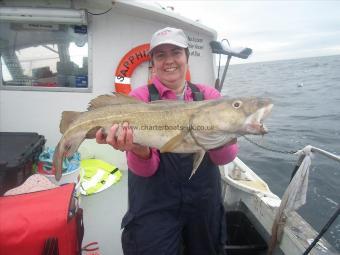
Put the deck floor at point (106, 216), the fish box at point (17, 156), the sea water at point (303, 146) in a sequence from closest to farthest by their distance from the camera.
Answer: the fish box at point (17, 156)
the deck floor at point (106, 216)
the sea water at point (303, 146)

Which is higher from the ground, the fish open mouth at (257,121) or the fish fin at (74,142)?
the fish open mouth at (257,121)

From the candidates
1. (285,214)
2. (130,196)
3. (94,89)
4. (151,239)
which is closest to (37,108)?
(94,89)

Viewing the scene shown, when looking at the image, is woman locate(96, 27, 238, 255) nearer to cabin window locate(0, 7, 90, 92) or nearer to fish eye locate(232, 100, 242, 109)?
fish eye locate(232, 100, 242, 109)

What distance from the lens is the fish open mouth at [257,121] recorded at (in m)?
2.29

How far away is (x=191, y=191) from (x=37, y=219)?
1.34m

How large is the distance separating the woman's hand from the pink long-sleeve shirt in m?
0.06

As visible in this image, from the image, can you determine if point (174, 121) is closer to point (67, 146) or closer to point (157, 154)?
point (157, 154)

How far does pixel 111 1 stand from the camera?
5.16m

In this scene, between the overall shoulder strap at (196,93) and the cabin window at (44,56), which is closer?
the overall shoulder strap at (196,93)

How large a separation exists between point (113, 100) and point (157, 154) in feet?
2.18

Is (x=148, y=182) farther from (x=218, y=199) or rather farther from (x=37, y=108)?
(x=37, y=108)

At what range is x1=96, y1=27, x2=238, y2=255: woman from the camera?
2830mm

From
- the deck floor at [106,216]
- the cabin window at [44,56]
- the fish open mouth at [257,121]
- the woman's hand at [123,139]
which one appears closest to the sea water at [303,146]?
the fish open mouth at [257,121]

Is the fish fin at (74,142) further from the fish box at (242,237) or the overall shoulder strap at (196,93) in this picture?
the fish box at (242,237)
